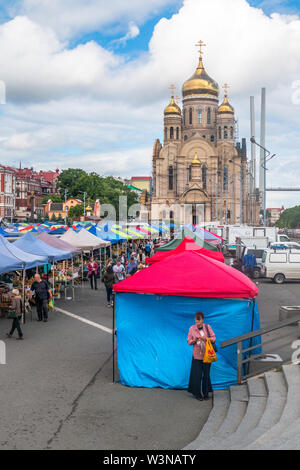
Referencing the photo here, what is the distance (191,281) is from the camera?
9.81m

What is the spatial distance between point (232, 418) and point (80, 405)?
2517 millimetres

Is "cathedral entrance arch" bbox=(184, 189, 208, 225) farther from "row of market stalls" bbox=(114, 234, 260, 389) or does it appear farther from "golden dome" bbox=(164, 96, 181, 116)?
"row of market stalls" bbox=(114, 234, 260, 389)

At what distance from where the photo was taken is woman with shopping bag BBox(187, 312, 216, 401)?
885cm

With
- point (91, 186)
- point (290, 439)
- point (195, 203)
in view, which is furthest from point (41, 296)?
point (91, 186)

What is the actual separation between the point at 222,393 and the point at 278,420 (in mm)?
1937

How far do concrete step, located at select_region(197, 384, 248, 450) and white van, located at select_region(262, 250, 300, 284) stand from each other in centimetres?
1833

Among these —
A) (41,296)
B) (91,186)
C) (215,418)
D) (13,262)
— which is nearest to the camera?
(215,418)

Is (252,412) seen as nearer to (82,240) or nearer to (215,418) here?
(215,418)

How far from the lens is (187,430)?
25.0 ft

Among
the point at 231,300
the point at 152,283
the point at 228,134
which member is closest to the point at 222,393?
the point at 231,300

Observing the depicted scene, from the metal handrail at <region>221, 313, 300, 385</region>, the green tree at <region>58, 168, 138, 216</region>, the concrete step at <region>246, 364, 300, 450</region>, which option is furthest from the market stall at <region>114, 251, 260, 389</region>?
the green tree at <region>58, 168, 138, 216</region>

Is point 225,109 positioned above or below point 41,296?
above

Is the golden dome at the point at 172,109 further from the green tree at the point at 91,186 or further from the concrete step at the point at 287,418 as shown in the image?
the concrete step at the point at 287,418
